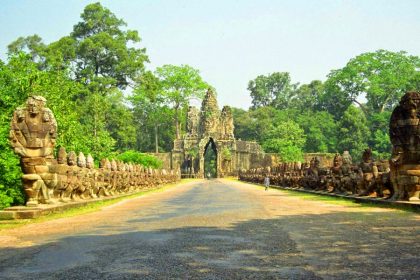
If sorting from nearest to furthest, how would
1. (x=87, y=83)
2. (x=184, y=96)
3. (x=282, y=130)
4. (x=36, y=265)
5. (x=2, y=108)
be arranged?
(x=36, y=265)
(x=2, y=108)
(x=87, y=83)
(x=282, y=130)
(x=184, y=96)

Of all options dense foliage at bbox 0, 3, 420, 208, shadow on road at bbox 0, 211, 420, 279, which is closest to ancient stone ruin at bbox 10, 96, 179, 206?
shadow on road at bbox 0, 211, 420, 279

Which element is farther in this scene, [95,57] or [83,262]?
[95,57]

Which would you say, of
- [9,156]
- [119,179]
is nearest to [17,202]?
[9,156]

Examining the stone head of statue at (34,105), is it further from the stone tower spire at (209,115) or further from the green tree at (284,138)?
the stone tower spire at (209,115)

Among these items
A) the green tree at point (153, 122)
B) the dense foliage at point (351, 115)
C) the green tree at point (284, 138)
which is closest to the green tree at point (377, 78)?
the dense foliage at point (351, 115)

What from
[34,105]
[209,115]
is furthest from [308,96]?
[34,105]

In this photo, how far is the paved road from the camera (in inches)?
179

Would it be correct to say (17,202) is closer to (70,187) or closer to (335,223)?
(70,187)

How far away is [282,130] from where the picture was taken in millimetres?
80562

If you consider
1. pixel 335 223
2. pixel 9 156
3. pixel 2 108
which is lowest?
pixel 335 223

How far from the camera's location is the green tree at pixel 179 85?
276 feet

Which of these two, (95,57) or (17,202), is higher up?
(95,57)

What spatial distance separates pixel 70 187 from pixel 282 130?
224ft

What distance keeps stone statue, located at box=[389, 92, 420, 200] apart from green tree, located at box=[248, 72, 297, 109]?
98.5 m
